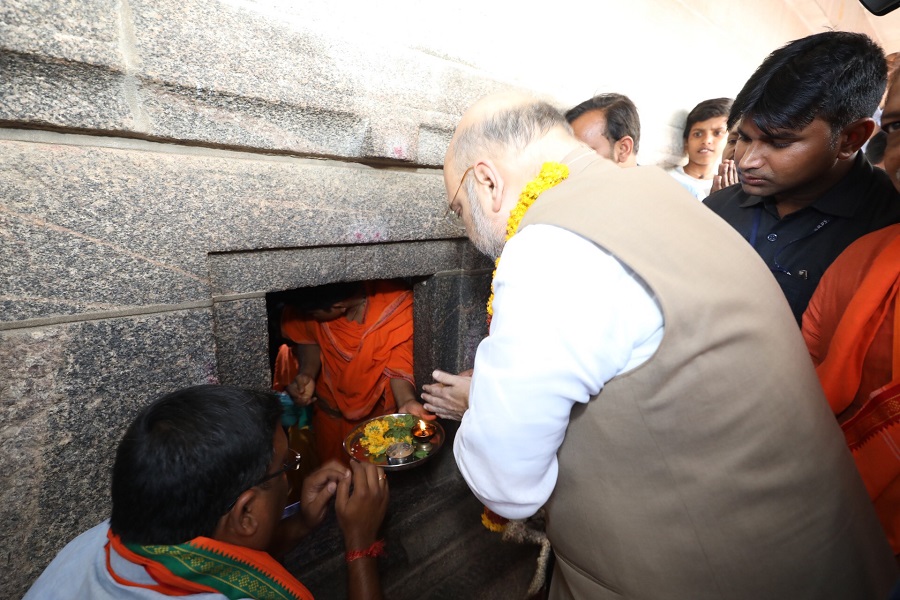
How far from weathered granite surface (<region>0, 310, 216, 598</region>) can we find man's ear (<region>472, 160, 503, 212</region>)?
1106 millimetres

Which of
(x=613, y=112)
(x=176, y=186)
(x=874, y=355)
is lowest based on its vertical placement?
(x=874, y=355)

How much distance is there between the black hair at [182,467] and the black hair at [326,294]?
1657mm

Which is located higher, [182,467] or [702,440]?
[702,440]

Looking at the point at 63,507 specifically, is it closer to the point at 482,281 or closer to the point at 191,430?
the point at 191,430

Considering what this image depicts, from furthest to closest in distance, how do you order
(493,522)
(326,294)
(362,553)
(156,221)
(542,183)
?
(326,294)
(493,522)
(362,553)
(156,221)
(542,183)

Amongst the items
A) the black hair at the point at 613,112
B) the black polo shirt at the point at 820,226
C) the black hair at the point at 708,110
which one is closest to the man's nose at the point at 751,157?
the black polo shirt at the point at 820,226

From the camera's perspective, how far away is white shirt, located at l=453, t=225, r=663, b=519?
0.89 metres


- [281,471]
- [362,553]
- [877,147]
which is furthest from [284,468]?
[877,147]

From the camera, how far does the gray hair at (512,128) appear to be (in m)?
1.29

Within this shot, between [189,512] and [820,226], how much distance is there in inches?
102

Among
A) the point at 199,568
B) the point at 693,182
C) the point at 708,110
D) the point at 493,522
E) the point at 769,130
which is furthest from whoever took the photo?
the point at 693,182

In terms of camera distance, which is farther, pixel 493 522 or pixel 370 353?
pixel 370 353

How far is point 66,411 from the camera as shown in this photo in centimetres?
136

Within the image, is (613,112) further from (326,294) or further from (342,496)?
(342,496)
